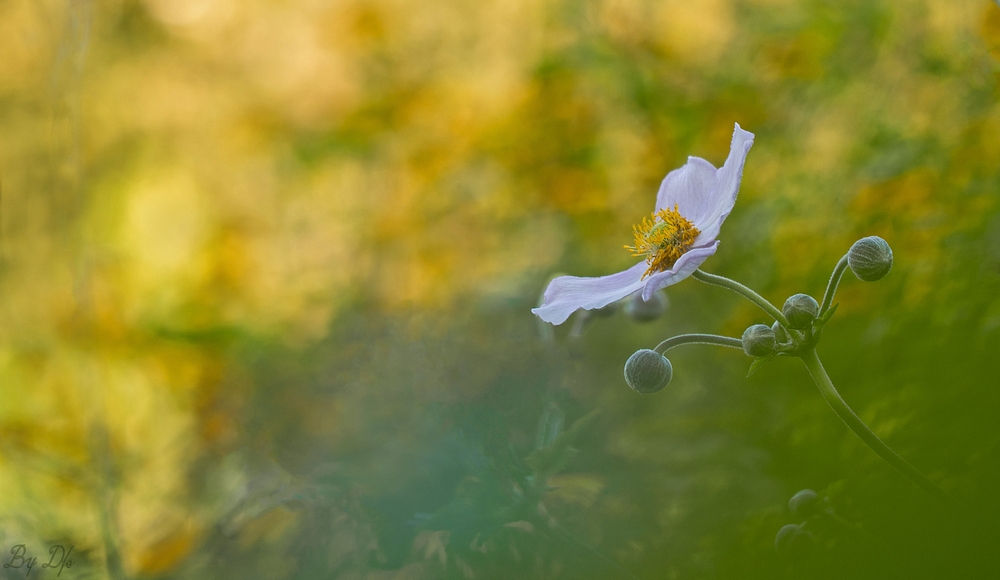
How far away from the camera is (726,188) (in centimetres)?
87

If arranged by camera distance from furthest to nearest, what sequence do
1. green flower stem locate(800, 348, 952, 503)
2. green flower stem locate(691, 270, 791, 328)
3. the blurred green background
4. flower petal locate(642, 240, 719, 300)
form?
1. the blurred green background
2. flower petal locate(642, 240, 719, 300)
3. green flower stem locate(691, 270, 791, 328)
4. green flower stem locate(800, 348, 952, 503)

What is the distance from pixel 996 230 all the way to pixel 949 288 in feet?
0.58

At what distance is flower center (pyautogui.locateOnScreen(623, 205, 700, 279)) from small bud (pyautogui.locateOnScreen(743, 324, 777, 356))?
292 mm

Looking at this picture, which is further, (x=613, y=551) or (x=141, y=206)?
(x=141, y=206)

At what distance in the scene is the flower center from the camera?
0.97 metres

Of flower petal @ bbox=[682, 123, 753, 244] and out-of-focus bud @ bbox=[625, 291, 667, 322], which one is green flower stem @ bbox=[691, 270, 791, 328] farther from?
out-of-focus bud @ bbox=[625, 291, 667, 322]

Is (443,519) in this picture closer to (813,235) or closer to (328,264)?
(813,235)

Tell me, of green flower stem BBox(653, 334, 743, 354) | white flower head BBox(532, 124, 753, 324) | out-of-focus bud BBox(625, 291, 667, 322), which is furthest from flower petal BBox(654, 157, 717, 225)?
green flower stem BBox(653, 334, 743, 354)

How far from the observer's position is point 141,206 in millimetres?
2918

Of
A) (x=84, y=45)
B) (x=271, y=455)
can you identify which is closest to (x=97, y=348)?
(x=84, y=45)

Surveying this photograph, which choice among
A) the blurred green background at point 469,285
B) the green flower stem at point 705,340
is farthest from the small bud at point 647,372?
the blurred green background at point 469,285

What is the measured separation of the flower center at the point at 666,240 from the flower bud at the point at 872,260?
9.5 inches

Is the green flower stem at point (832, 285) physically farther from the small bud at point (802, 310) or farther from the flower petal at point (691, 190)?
the flower petal at point (691, 190)

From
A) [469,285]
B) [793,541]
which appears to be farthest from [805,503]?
[469,285]
